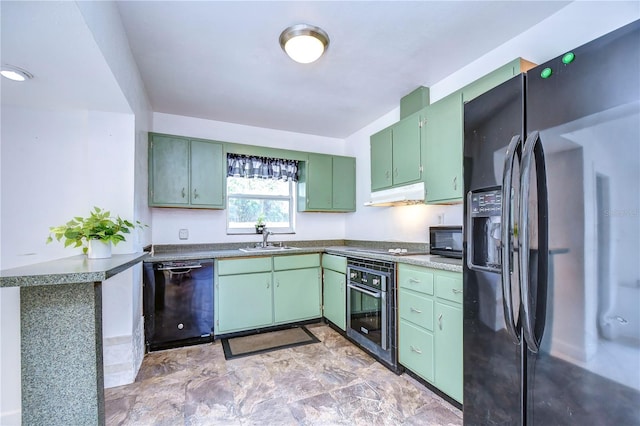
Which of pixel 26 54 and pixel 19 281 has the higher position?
pixel 26 54

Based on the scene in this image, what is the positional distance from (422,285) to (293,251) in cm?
164

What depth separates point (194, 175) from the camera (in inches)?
128

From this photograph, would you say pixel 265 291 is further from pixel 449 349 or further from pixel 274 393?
pixel 449 349

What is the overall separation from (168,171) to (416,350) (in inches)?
116

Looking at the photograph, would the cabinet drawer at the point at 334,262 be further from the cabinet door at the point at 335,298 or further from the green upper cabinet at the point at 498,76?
the green upper cabinet at the point at 498,76

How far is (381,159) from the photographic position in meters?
3.06

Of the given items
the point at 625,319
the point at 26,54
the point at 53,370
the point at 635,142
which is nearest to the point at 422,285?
the point at 625,319

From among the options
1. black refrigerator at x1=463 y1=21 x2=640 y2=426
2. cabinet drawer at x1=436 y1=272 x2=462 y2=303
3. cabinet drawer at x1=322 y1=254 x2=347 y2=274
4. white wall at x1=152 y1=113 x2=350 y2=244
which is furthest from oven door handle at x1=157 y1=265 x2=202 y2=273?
black refrigerator at x1=463 y1=21 x2=640 y2=426

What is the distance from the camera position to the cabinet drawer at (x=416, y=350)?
2033 mm

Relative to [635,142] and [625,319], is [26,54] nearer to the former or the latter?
[635,142]

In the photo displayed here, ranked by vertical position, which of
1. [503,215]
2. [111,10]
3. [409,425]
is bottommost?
[409,425]

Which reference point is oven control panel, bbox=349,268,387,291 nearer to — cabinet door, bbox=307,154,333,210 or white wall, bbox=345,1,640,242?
white wall, bbox=345,1,640,242

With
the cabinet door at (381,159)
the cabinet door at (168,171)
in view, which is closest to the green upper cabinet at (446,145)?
the cabinet door at (381,159)

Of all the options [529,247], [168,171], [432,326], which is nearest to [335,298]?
[432,326]
